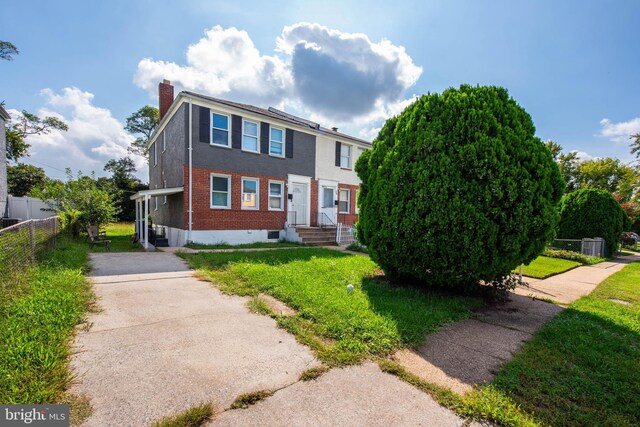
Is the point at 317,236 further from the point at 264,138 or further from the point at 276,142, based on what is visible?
the point at 264,138

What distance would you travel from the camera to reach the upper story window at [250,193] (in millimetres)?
12836

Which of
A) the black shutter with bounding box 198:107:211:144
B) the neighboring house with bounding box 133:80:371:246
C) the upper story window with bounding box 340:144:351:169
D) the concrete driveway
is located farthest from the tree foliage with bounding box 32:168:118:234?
the upper story window with bounding box 340:144:351:169

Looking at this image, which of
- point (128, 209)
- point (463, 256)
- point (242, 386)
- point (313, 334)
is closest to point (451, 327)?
point (463, 256)

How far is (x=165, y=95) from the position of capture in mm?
15508

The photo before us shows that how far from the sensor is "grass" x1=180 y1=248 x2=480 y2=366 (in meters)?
3.27

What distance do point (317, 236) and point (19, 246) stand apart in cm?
1020

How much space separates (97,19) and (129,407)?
9699mm

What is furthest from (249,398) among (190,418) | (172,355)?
(172,355)

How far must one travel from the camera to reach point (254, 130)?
12992 mm

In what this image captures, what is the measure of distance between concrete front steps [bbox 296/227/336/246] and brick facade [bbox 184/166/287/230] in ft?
3.76

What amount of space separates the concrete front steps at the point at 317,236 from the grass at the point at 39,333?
8.82m

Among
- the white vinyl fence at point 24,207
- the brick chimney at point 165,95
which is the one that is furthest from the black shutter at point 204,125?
the white vinyl fence at point 24,207

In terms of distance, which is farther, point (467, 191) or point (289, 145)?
point (289, 145)

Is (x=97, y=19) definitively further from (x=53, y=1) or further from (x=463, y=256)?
(x=463, y=256)
